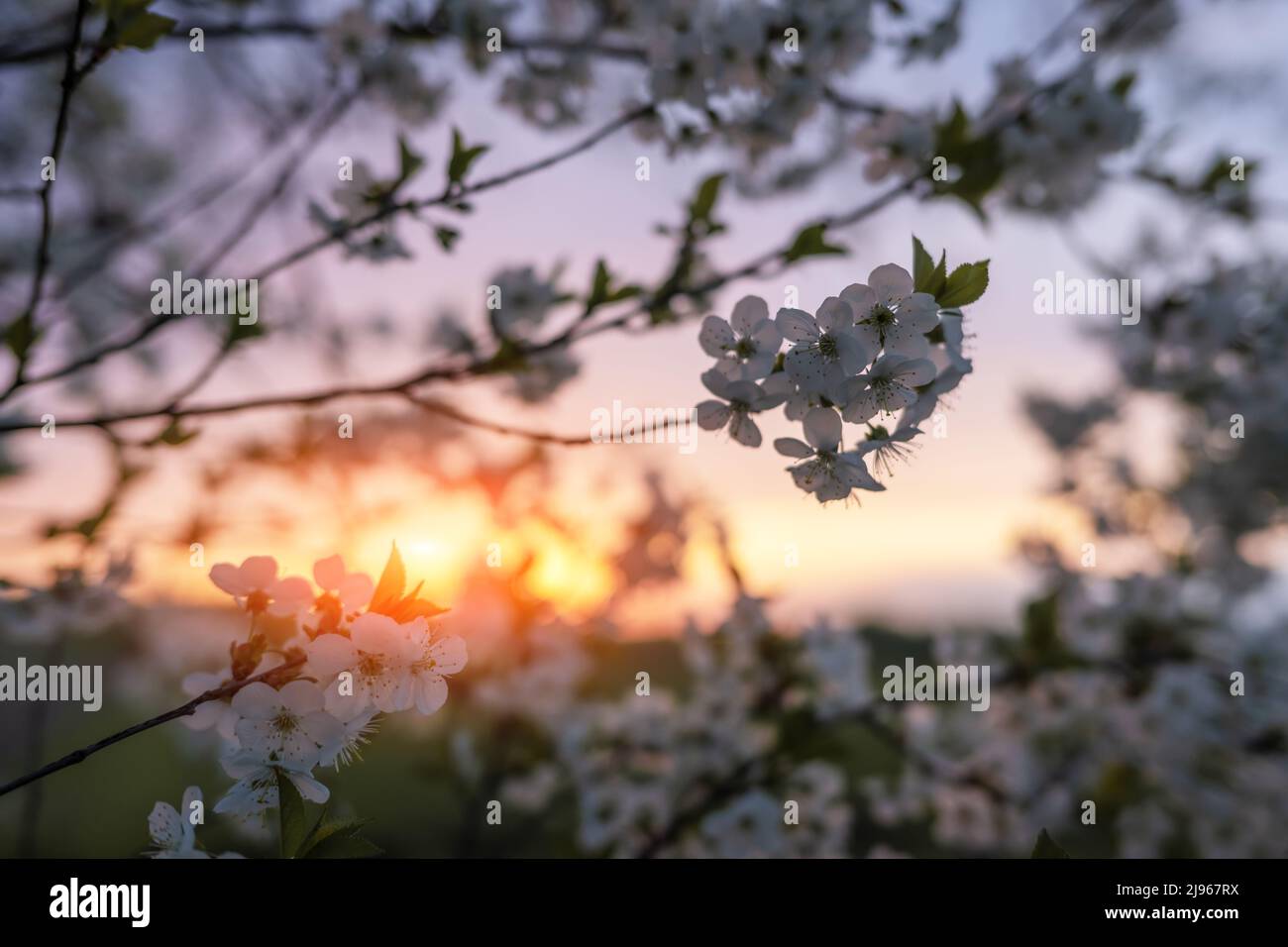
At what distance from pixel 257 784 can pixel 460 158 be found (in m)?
0.98

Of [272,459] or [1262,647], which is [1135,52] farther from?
[272,459]

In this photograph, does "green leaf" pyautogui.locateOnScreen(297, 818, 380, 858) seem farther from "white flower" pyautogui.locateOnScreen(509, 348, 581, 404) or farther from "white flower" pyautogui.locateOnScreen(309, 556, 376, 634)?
"white flower" pyautogui.locateOnScreen(509, 348, 581, 404)

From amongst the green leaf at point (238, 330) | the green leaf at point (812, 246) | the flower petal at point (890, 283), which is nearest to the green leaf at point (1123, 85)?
the green leaf at point (812, 246)

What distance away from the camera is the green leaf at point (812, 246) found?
1.33 m

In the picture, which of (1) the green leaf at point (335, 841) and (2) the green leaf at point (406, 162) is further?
(2) the green leaf at point (406, 162)

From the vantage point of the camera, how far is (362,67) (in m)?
1.84

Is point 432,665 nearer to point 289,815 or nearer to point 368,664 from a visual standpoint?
point 368,664

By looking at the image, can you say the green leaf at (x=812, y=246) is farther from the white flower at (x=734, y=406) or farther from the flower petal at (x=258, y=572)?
the flower petal at (x=258, y=572)

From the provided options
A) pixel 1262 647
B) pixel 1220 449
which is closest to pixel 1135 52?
pixel 1262 647

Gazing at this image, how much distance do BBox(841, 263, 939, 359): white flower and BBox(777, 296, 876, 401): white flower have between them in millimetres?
19

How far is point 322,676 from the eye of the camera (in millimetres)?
811

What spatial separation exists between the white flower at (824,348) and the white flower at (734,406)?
0.06 m
